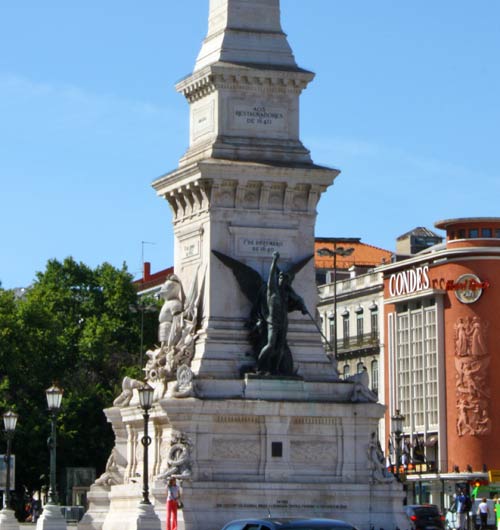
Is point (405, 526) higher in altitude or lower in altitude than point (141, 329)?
lower

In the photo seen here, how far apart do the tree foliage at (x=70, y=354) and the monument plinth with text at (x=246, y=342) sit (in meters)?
25.9

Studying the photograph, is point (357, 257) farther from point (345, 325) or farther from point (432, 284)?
point (432, 284)

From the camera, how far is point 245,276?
57844 mm

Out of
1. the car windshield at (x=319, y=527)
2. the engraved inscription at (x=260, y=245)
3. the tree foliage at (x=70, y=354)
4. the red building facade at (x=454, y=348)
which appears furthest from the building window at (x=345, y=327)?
the car windshield at (x=319, y=527)

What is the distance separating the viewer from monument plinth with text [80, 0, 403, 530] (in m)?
55.9

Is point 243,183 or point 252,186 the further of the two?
point 252,186

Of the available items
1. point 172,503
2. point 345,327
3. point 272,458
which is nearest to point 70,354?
point 345,327

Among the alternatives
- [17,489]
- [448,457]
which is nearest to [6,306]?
[17,489]

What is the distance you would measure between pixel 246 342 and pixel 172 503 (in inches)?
284

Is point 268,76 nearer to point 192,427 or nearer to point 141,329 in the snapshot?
point 192,427

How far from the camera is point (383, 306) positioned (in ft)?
386

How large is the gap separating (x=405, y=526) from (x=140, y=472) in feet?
26.8

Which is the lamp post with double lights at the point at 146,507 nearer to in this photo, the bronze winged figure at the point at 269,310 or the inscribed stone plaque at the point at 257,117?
the bronze winged figure at the point at 269,310

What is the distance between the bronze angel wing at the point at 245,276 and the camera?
57.8 meters
